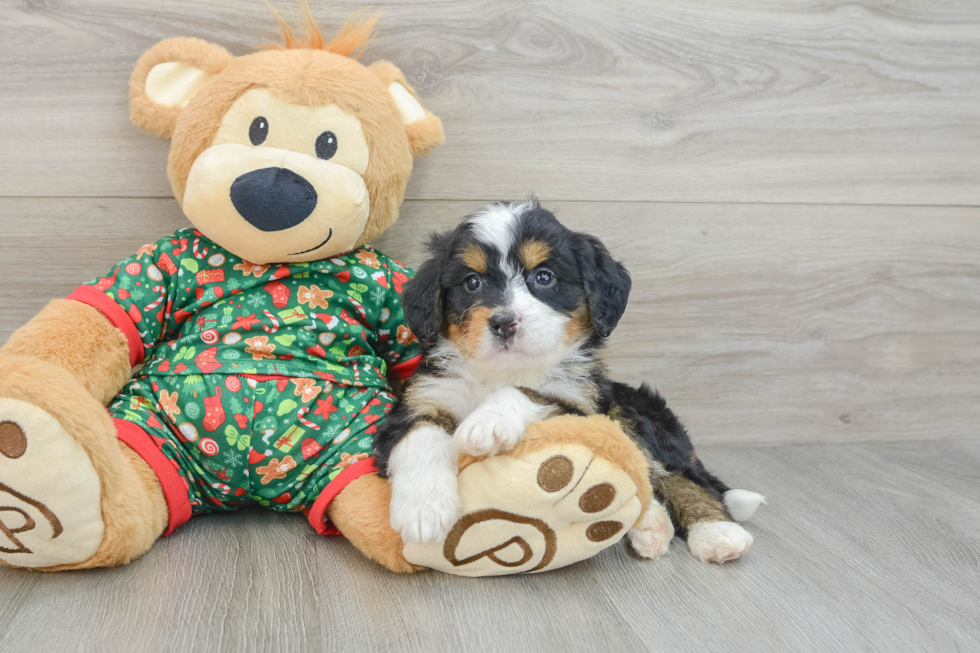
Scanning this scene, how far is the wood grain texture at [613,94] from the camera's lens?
190cm

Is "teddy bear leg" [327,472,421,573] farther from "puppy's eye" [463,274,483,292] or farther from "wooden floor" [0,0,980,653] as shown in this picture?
"puppy's eye" [463,274,483,292]

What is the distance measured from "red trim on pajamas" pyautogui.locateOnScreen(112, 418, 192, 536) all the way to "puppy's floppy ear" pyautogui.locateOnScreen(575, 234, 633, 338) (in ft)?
3.22

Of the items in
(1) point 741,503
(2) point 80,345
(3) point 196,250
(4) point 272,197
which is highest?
(4) point 272,197

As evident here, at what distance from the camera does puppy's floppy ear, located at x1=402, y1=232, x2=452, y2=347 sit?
1.55 meters

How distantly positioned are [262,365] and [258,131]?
541mm

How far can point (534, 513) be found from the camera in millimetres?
1366

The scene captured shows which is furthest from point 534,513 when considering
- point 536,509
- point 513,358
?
point 513,358

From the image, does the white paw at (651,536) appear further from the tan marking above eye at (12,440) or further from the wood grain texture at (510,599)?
the tan marking above eye at (12,440)

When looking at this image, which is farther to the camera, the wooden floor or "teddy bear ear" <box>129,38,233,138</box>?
"teddy bear ear" <box>129,38,233,138</box>

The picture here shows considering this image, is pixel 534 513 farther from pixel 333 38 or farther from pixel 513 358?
pixel 333 38

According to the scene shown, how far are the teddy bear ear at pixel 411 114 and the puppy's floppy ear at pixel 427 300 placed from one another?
0.38 m

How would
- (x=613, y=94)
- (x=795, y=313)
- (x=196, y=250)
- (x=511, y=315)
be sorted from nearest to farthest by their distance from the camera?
(x=511, y=315)
(x=196, y=250)
(x=613, y=94)
(x=795, y=313)

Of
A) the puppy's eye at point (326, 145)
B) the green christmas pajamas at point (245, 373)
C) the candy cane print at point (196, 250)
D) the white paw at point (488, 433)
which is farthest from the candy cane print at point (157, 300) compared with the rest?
the white paw at point (488, 433)

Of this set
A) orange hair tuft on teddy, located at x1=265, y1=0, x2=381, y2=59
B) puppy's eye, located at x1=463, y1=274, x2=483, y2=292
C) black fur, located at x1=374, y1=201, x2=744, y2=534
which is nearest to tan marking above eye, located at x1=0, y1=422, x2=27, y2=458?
black fur, located at x1=374, y1=201, x2=744, y2=534
